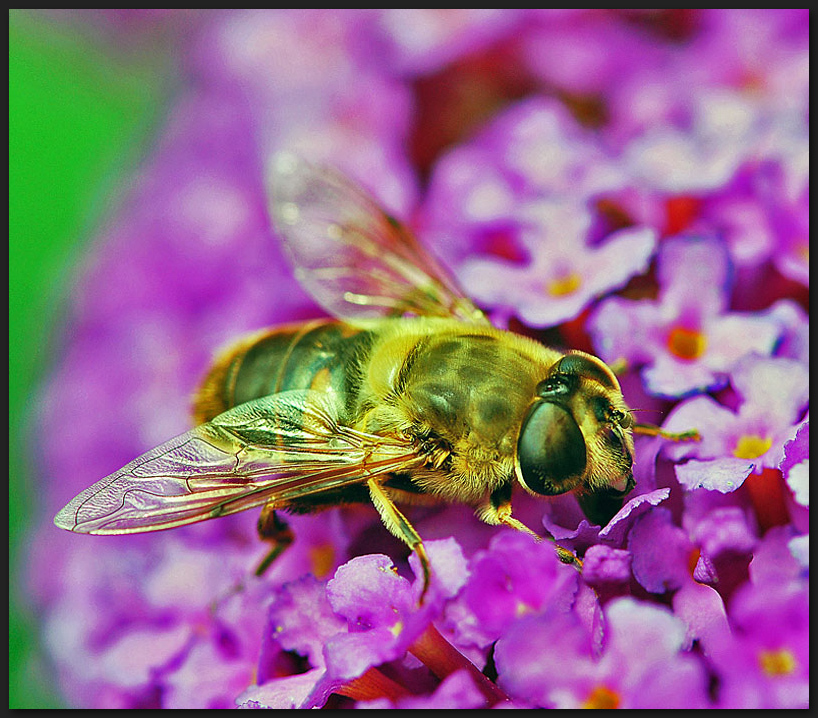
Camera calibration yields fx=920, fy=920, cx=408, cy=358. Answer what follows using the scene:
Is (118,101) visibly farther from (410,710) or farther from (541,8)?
(410,710)

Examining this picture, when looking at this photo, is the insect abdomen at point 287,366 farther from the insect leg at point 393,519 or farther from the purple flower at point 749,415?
the purple flower at point 749,415

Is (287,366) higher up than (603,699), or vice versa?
(287,366)

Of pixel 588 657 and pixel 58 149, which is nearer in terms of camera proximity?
pixel 588 657

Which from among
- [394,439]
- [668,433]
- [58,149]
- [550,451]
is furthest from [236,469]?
[58,149]

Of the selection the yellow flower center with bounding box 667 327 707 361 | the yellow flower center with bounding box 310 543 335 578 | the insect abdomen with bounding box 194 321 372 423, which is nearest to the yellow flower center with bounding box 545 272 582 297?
the yellow flower center with bounding box 667 327 707 361

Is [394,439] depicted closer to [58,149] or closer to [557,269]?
[557,269]

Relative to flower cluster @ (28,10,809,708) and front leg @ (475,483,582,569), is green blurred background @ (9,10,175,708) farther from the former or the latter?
front leg @ (475,483,582,569)

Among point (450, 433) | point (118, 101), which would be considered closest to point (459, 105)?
point (450, 433)
